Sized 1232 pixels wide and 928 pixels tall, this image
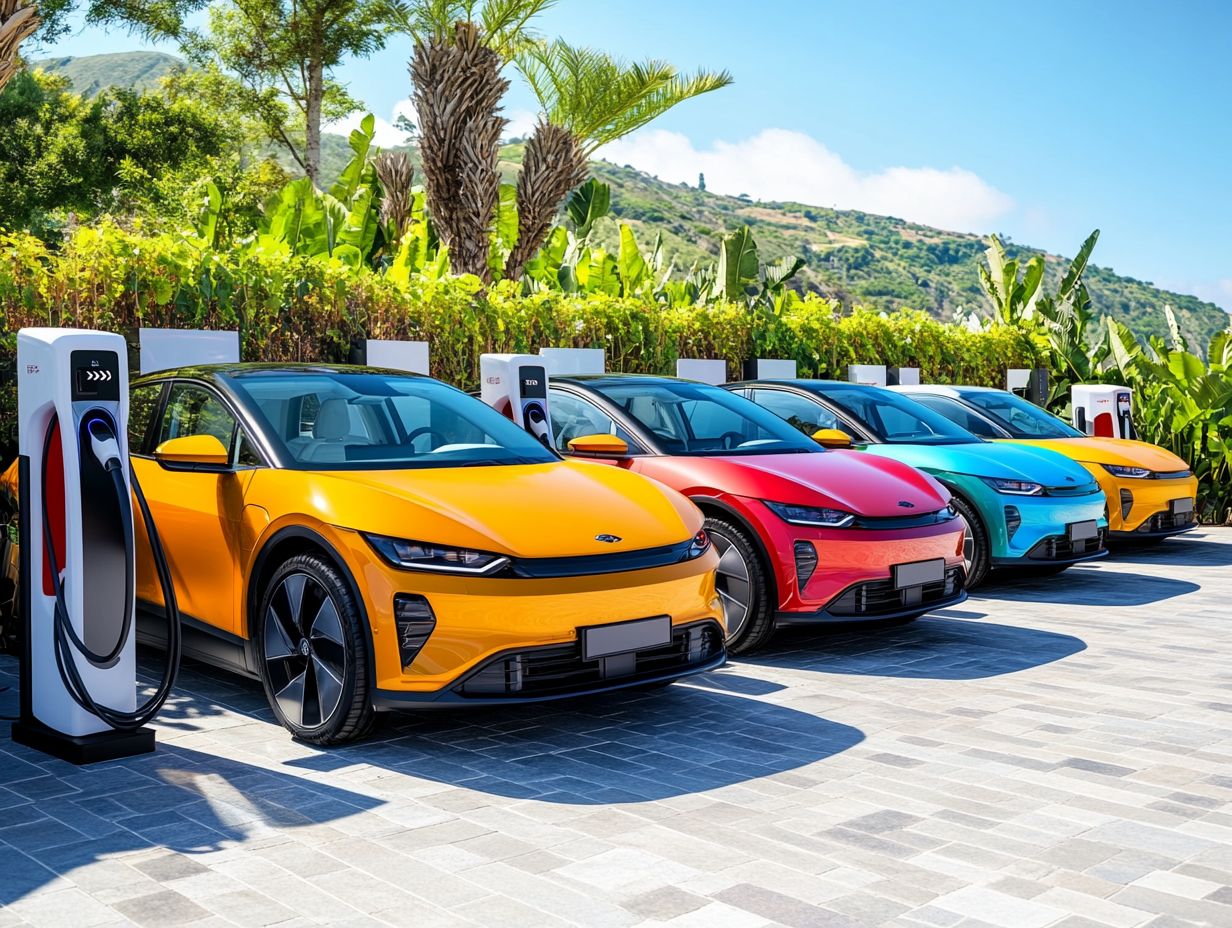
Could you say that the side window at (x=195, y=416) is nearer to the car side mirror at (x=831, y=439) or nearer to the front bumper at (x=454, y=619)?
the front bumper at (x=454, y=619)

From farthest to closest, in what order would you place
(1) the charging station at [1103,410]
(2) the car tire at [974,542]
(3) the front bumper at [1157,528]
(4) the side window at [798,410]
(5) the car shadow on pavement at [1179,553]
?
(1) the charging station at [1103,410] → (5) the car shadow on pavement at [1179,553] → (3) the front bumper at [1157,528] → (4) the side window at [798,410] → (2) the car tire at [974,542]

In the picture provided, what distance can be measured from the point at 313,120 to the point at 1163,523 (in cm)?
2899

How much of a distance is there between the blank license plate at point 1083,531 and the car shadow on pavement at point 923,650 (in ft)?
4.88

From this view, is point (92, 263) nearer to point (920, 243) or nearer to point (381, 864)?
point (381, 864)

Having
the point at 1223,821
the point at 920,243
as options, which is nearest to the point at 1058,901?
the point at 1223,821

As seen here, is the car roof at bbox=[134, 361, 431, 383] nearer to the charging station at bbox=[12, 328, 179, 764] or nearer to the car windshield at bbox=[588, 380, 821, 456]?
the charging station at bbox=[12, 328, 179, 764]

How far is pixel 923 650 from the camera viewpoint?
7.61 metres

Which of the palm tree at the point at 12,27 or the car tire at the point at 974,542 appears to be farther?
the car tire at the point at 974,542

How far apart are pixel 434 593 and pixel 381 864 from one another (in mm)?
1224

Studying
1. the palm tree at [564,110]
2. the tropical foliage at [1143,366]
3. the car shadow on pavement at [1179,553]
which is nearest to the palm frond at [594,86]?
the palm tree at [564,110]

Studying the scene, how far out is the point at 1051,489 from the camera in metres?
9.49

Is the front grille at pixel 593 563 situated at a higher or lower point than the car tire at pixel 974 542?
higher

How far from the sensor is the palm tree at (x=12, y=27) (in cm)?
716

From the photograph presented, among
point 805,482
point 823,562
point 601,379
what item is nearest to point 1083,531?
point 805,482
